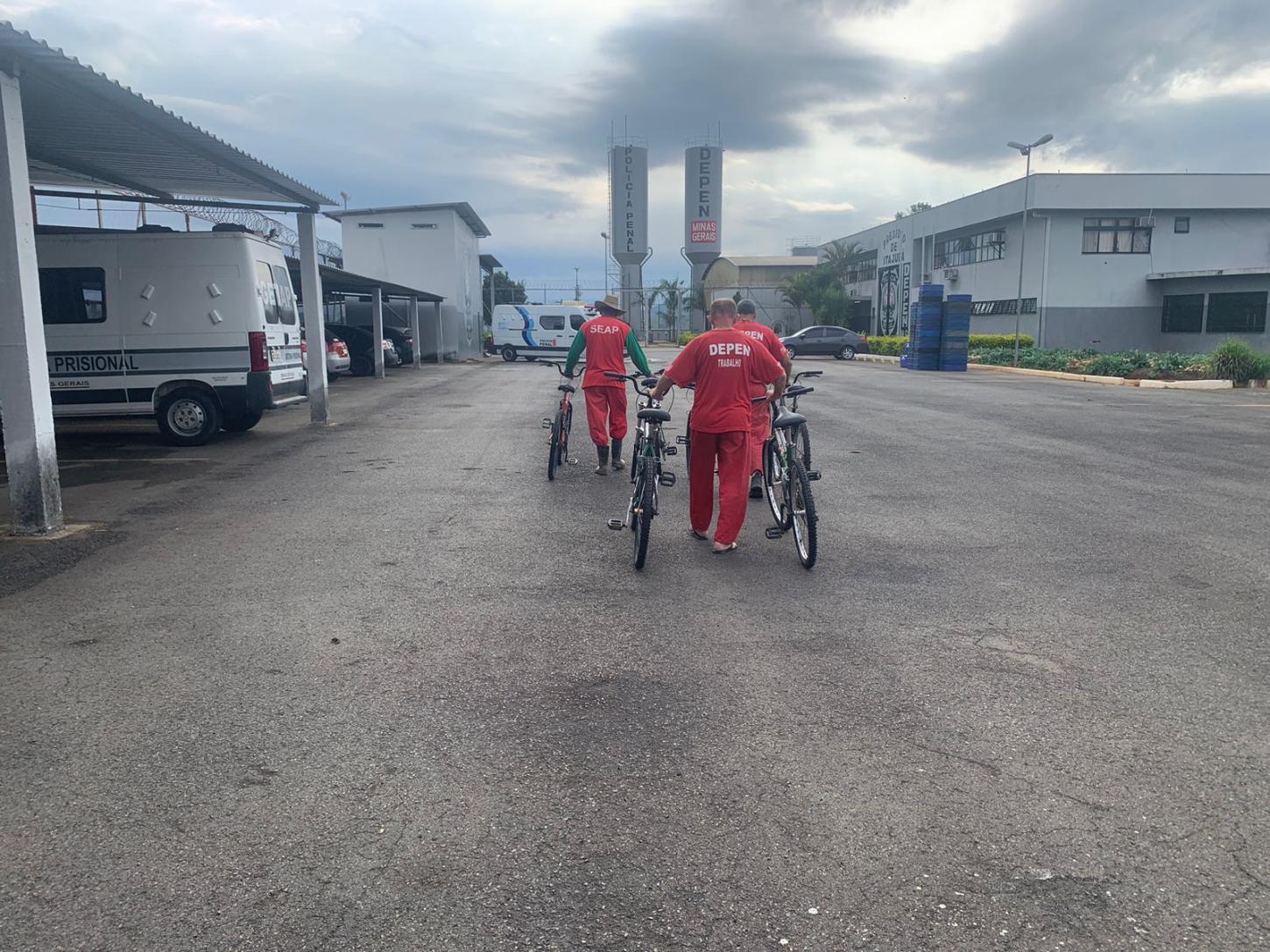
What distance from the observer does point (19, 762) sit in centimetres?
387

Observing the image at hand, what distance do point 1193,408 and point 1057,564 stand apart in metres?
13.8

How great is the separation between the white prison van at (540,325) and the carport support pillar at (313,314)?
2540 cm

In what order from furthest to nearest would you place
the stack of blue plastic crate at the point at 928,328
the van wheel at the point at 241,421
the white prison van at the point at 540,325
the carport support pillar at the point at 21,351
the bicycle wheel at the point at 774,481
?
the white prison van at the point at 540,325, the stack of blue plastic crate at the point at 928,328, the van wheel at the point at 241,421, the bicycle wheel at the point at 774,481, the carport support pillar at the point at 21,351

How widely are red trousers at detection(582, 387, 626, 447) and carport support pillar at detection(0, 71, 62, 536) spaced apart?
4.74 meters

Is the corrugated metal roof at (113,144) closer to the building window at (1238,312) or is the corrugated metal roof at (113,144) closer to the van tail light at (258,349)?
the van tail light at (258,349)

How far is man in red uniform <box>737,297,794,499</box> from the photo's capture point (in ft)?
26.5

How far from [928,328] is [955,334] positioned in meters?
0.91

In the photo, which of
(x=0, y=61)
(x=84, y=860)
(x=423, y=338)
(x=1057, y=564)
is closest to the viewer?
(x=84, y=860)

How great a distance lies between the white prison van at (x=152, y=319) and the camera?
12.1 m

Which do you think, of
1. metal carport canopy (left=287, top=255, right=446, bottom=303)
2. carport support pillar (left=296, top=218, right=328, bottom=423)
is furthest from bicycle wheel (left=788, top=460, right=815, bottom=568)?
metal carport canopy (left=287, top=255, right=446, bottom=303)

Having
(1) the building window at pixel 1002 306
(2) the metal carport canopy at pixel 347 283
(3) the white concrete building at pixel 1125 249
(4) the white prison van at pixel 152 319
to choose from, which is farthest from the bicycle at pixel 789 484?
(3) the white concrete building at pixel 1125 249

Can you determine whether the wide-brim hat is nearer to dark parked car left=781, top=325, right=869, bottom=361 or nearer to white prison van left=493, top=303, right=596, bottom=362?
white prison van left=493, top=303, right=596, bottom=362

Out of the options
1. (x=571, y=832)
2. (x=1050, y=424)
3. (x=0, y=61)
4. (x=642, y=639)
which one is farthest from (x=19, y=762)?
(x=1050, y=424)

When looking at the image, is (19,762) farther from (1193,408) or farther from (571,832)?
(1193,408)
